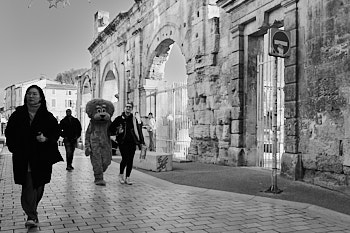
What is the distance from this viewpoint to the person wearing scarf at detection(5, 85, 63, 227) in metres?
4.29

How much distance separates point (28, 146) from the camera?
171 inches

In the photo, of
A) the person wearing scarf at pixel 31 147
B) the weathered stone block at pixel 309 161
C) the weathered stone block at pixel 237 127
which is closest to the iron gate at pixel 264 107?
the weathered stone block at pixel 237 127

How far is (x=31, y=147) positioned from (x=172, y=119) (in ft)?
33.3

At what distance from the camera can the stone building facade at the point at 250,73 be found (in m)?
6.41

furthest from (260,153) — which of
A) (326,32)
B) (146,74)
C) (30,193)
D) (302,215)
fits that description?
(146,74)

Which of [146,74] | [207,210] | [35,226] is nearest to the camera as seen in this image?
[35,226]

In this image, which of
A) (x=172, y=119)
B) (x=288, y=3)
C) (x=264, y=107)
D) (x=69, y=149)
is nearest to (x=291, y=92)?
(x=288, y=3)

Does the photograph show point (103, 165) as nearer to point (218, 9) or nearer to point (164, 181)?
point (164, 181)

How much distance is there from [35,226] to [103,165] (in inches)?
123

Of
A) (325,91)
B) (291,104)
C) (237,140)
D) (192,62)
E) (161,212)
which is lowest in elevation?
(161,212)

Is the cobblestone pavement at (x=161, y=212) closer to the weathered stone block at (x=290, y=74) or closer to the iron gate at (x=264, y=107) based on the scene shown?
the weathered stone block at (x=290, y=74)

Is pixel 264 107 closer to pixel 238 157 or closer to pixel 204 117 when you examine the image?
pixel 238 157

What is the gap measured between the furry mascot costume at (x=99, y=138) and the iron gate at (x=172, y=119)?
5714 mm

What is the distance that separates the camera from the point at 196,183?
7.21 metres
